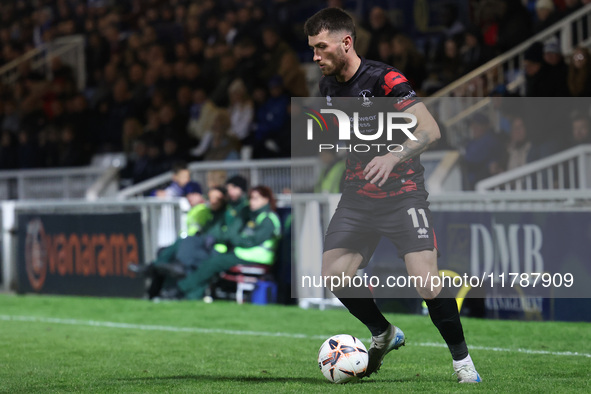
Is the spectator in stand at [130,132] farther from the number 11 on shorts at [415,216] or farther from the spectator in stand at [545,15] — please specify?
the number 11 on shorts at [415,216]

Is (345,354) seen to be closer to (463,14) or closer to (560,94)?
(560,94)

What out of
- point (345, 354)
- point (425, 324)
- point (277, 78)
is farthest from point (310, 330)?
point (277, 78)

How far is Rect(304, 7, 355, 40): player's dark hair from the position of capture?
5980 millimetres

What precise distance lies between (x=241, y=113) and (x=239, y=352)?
8.51m

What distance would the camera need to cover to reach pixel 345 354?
6160mm

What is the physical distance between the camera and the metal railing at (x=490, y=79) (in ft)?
42.9

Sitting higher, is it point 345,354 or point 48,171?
point 48,171

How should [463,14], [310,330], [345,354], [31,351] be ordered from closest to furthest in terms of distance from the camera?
[345,354] < [31,351] < [310,330] < [463,14]

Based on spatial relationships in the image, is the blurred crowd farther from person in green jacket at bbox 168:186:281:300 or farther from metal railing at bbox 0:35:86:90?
person in green jacket at bbox 168:186:281:300

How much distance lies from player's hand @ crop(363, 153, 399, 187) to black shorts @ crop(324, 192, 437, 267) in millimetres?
266

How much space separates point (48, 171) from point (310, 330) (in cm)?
907

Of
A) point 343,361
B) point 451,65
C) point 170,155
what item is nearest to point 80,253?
point 170,155

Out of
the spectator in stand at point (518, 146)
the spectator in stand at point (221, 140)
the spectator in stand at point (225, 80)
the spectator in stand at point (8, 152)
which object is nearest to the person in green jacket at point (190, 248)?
the spectator in stand at point (221, 140)

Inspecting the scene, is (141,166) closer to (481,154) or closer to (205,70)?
(205,70)
